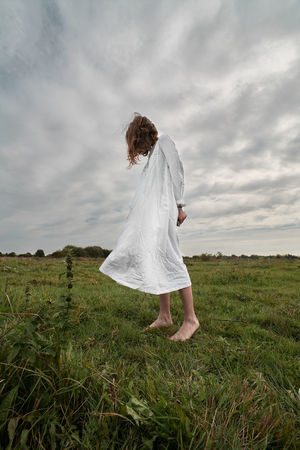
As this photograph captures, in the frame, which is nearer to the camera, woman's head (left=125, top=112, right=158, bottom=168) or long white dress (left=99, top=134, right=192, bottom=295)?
long white dress (left=99, top=134, right=192, bottom=295)

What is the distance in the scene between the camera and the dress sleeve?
3412 mm

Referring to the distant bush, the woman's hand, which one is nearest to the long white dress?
the woman's hand

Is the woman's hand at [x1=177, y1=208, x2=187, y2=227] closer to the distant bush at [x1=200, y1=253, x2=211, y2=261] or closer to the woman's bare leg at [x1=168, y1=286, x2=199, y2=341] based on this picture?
the woman's bare leg at [x1=168, y1=286, x2=199, y2=341]

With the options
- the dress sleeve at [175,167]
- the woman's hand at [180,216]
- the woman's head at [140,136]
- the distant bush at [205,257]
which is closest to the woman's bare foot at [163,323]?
the woman's hand at [180,216]

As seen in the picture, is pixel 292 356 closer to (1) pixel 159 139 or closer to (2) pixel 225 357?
(2) pixel 225 357

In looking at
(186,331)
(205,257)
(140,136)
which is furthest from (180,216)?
(205,257)

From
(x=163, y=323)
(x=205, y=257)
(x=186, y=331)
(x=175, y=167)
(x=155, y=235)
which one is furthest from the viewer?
(x=205, y=257)

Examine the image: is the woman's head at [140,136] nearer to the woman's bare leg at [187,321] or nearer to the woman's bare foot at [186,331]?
the woman's bare leg at [187,321]

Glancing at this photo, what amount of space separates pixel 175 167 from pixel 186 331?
6.80ft

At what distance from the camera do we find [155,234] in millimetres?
3125


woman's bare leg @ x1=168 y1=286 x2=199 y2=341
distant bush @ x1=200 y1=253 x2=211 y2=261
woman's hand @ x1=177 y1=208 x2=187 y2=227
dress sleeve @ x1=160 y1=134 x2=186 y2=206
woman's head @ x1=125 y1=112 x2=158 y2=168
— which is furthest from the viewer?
distant bush @ x1=200 y1=253 x2=211 y2=261

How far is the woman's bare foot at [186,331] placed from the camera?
311cm

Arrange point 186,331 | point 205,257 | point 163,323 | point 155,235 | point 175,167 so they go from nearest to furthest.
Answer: point 155,235
point 186,331
point 175,167
point 163,323
point 205,257

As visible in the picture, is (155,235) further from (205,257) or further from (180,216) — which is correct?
(205,257)
